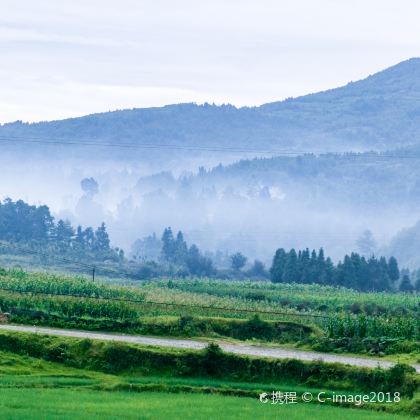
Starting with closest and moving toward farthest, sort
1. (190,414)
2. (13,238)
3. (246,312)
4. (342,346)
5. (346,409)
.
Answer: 1. (190,414)
2. (346,409)
3. (342,346)
4. (246,312)
5. (13,238)

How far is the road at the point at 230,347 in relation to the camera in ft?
150

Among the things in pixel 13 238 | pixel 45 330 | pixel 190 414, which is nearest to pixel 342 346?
pixel 45 330

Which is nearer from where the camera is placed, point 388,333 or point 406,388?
point 406,388

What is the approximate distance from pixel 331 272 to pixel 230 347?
73.9m

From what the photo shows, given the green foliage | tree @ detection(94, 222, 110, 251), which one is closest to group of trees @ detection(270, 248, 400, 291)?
tree @ detection(94, 222, 110, 251)

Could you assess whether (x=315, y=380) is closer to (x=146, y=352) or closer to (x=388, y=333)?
(x=146, y=352)

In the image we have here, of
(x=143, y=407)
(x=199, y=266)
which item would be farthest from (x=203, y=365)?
(x=199, y=266)

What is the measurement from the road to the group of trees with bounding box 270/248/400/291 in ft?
Result: 227

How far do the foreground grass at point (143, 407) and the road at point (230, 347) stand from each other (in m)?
6.35

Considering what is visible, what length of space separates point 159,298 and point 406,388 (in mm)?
33022

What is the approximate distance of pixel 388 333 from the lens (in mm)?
53938

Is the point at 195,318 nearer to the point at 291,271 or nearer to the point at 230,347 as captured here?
the point at 230,347

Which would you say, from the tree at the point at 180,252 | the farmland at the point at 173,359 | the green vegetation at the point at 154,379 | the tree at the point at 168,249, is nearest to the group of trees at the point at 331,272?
the tree at the point at 180,252

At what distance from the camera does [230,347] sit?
162 ft
